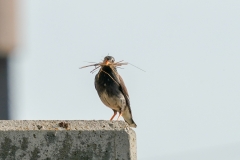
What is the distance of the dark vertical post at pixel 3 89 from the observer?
597 inches

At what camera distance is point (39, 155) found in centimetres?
459

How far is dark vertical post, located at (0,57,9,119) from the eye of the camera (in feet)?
49.7

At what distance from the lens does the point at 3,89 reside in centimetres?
1564

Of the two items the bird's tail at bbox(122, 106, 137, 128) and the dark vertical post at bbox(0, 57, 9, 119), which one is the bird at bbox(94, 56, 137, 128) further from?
the dark vertical post at bbox(0, 57, 9, 119)

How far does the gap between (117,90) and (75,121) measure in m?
5.38

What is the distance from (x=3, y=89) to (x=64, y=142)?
11105 millimetres

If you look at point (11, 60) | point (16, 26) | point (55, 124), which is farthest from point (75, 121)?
point (11, 60)

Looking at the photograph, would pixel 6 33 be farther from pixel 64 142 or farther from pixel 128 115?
pixel 64 142

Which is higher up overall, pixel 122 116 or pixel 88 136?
pixel 122 116

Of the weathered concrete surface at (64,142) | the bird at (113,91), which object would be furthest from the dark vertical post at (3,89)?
the weathered concrete surface at (64,142)

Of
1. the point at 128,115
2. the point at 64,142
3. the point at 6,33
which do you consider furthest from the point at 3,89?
the point at 64,142

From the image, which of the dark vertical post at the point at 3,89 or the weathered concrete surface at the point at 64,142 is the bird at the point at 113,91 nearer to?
the dark vertical post at the point at 3,89

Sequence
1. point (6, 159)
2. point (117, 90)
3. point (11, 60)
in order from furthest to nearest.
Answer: point (11, 60) < point (117, 90) < point (6, 159)

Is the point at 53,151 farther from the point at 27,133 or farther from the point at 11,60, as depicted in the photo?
the point at 11,60
